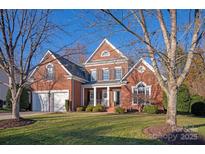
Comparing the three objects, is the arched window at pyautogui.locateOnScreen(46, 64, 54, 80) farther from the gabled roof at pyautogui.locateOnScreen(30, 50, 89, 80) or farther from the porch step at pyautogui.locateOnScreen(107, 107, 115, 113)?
the porch step at pyautogui.locateOnScreen(107, 107, 115, 113)

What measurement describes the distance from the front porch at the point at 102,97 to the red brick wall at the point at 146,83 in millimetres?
318

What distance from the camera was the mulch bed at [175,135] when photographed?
5898mm

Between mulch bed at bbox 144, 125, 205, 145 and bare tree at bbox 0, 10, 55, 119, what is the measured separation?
12.5 feet

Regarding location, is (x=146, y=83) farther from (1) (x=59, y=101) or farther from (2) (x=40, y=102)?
(2) (x=40, y=102)

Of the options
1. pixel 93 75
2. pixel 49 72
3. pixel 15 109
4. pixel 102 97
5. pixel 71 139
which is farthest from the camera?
pixel 93 75

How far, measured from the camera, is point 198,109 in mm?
8227

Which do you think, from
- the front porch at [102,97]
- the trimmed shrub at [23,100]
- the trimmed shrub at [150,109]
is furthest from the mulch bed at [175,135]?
the trimmed shrub at [23,100]

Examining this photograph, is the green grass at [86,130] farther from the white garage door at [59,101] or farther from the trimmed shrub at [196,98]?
the trimmed shrub at [196,98]

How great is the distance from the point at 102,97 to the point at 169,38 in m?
3.39

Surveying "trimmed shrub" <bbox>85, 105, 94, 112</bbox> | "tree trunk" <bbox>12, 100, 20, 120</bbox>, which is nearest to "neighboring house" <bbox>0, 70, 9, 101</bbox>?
"tree trunk" <bbox>12, 100, 20, 120</bbox>

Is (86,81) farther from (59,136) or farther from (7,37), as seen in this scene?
(59,136)

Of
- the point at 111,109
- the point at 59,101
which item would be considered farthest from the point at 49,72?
the point at 111,109

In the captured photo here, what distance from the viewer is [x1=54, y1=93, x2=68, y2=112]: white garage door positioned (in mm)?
8793
